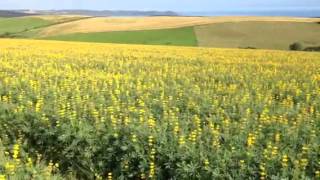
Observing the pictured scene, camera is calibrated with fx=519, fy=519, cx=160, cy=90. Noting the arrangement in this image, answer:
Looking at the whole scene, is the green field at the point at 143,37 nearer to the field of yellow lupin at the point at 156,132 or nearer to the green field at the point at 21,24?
the green field at the point at 21,24

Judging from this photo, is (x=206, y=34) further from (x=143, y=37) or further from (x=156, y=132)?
(x=156, y=132)

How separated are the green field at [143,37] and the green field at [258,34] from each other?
1572mm

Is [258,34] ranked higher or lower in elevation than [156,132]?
lower

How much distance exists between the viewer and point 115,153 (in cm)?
766

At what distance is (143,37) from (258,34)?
47.1 ft

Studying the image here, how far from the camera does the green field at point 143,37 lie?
6025 centimetres

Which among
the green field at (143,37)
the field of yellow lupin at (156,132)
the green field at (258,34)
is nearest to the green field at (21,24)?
the green field at (143,37)

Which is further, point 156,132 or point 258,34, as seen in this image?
point 258,34

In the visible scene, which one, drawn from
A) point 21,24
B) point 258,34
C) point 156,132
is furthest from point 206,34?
point 156,132

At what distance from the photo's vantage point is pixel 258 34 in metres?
64.8

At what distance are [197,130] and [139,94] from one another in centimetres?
329

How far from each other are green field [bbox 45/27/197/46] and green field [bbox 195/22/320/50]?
157 cm

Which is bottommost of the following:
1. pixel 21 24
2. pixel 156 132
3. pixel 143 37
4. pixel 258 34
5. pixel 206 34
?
pixel 21 24

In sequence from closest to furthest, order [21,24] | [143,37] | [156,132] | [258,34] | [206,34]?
[156,132] → [143,37] → [258,34] → [206,34] → [21,24]
